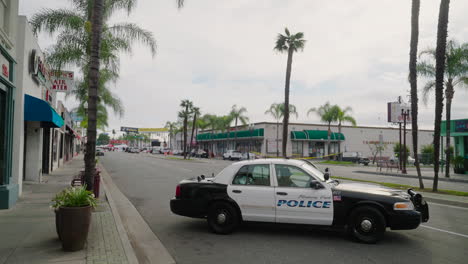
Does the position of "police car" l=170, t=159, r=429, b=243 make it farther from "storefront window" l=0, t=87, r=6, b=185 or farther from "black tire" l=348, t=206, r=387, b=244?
"storefront window" l=0, t=87, r=6, b=185

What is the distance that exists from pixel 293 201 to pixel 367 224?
1.40 meters

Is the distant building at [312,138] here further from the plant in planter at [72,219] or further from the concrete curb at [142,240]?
the plant in planter at [72,219]

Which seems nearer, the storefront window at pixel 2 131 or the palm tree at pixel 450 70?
the storefront window at pixel 2 131

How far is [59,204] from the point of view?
5625mm

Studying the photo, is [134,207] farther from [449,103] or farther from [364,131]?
[364,131]

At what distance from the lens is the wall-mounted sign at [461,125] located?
27.4 m

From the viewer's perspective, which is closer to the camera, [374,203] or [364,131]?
[374,203]

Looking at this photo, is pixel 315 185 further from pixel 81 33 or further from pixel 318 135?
pixel 318 135

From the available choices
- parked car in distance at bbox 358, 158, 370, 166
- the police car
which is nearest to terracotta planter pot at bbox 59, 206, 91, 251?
the police car

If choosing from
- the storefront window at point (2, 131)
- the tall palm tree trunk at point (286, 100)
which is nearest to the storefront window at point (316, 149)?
the tall palm tree trunk at point (286, 100)

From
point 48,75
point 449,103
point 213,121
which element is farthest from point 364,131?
point 48,75

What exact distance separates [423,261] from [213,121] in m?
65.1

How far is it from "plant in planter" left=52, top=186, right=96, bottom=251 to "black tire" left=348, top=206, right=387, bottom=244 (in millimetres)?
4684

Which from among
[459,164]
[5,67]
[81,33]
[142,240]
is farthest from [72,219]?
[459,164]
